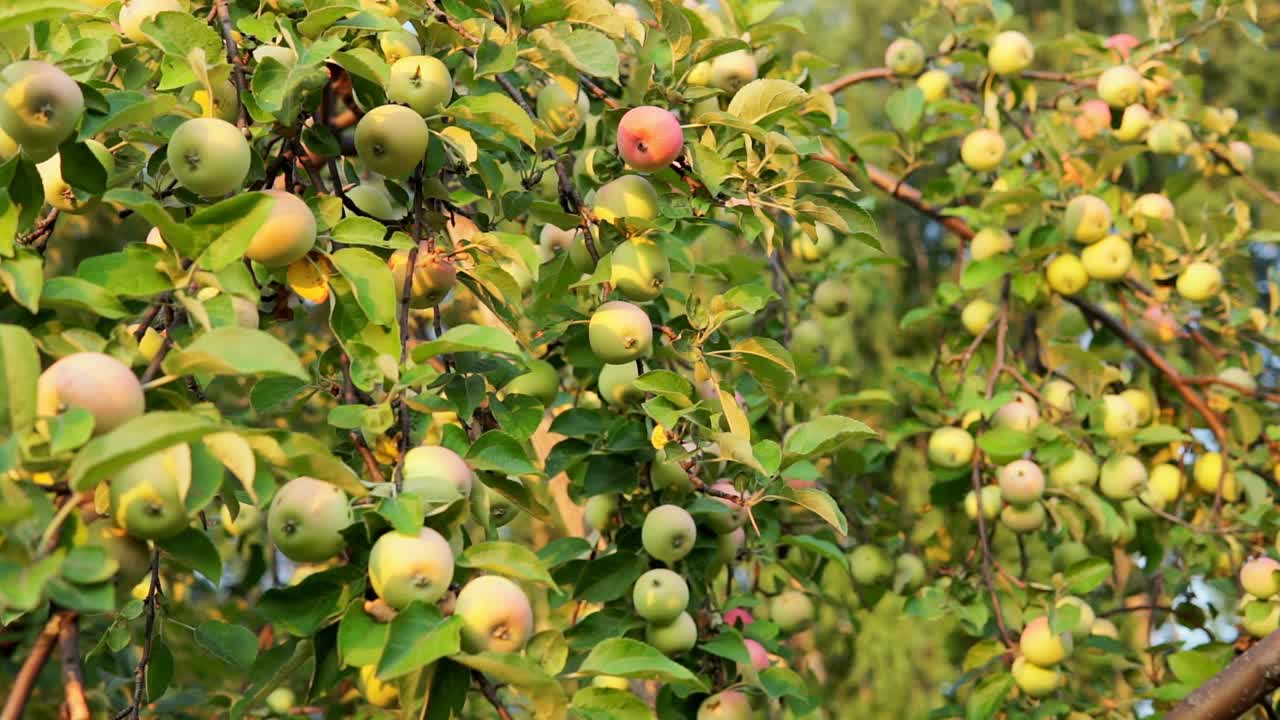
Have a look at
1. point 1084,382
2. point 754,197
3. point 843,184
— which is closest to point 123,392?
point 754,197

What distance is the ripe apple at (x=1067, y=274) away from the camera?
7.29 ft

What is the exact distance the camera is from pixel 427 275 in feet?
4.17

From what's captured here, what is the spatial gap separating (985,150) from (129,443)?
1918 millimetres

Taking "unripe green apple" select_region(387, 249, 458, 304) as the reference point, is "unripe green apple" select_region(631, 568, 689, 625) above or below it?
below

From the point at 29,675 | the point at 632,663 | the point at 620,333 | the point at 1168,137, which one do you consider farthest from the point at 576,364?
the point at 1168,137

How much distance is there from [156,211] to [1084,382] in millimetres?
2002

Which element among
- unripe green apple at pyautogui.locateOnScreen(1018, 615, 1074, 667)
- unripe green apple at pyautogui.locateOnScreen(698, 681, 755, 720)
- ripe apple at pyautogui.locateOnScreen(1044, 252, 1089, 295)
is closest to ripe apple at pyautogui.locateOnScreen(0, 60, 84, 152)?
unripe green apple at pyautogui.locateOnScreen(698, 681, 755, 720)

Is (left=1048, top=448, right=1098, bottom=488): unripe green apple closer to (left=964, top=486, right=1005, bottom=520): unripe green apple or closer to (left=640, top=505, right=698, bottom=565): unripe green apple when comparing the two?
(left=964, top=486, right=1005, bottom=520): unripe green apple

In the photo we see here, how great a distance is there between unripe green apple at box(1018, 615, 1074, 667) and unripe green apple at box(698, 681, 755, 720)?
60 cm

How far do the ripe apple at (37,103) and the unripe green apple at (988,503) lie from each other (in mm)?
1534

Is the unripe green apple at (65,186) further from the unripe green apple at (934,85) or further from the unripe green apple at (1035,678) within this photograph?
the unripe green apple at (934,85)

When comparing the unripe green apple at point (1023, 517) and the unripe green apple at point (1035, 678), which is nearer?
the unripe green apple at point (1035, 678)

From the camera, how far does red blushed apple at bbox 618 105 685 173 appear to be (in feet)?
4.33

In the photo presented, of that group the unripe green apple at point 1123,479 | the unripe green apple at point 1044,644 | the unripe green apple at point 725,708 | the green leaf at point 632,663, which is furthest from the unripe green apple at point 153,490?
the unripe green apple at point 1123,479
